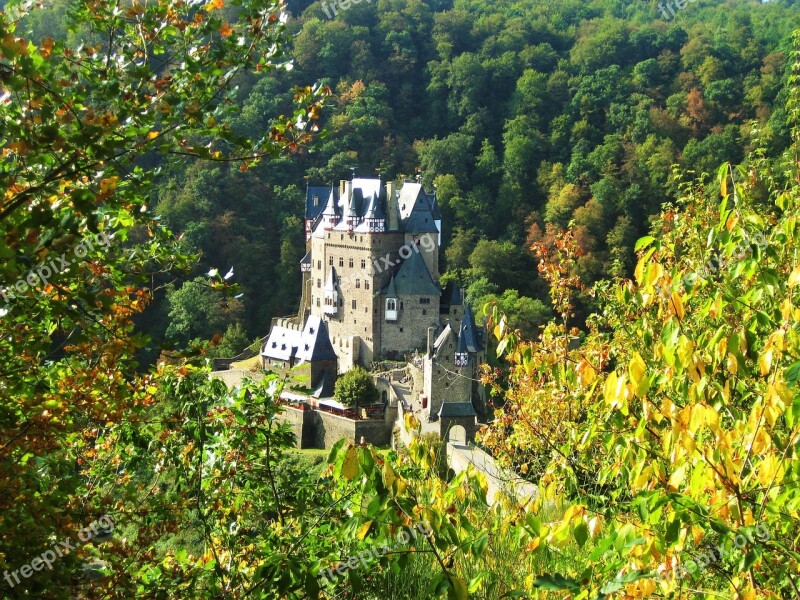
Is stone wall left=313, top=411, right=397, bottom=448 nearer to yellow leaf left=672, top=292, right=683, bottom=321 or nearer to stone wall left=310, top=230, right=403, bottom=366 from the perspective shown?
stone wall left=310, top=230, right=403, bottom=366

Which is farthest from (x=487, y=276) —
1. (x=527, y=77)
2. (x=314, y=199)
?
(x=527, y=77)

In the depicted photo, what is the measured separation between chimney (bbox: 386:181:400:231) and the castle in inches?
1.8

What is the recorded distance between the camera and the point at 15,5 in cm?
548

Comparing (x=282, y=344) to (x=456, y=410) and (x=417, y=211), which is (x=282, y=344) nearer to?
(x=417, y=211)

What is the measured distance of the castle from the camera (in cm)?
4081

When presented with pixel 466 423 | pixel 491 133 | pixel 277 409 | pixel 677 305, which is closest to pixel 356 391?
pixel 466 423

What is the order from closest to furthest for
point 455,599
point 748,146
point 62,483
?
point 455,599 < point 62,483 < point 748,146

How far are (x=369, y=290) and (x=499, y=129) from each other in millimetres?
30866

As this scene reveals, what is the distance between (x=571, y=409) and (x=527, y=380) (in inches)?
69.4

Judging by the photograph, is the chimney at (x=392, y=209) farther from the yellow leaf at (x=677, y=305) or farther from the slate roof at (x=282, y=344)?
the yellow leaf at (x=677, y=305)

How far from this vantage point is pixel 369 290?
4344cm

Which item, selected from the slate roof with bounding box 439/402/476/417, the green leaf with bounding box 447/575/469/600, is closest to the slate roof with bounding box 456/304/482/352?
the slate roof with bounding box 439/402/476/417

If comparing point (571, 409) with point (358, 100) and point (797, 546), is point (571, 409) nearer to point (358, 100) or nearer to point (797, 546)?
point (797, 546)

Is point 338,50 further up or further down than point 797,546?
further up
